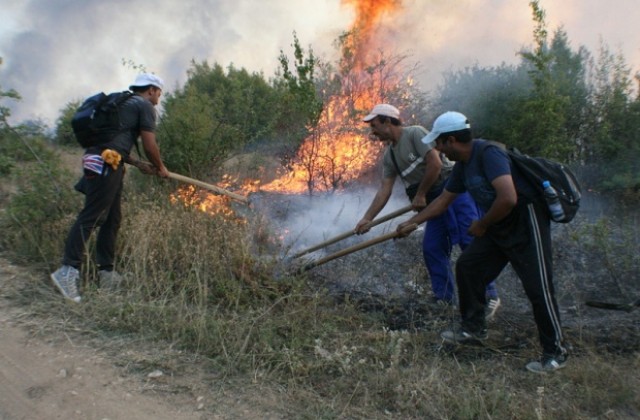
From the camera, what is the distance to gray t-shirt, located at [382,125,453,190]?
440 centimetres

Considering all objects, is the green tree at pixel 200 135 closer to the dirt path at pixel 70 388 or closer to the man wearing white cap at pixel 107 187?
the man wearing white cap at pixel 107 187

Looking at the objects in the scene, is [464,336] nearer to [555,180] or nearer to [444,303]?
[444,303]

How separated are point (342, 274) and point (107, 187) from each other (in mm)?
2492

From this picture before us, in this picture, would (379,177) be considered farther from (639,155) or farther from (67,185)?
(67,185)

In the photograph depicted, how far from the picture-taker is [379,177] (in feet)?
26.5

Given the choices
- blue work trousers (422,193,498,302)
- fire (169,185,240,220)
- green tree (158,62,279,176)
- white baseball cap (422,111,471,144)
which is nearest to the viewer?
white baseball cap (422,111,471,144)

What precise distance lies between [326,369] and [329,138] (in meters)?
5.32

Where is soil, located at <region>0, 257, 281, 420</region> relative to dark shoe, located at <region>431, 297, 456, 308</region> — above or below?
below

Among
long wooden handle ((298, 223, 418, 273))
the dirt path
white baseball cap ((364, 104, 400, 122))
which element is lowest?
the dirt path

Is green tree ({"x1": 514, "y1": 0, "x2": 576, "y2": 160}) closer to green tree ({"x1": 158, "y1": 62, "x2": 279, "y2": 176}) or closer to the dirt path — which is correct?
green tree ({"x1": 158, "y1": 62, "x2": 279, "y2": 176})

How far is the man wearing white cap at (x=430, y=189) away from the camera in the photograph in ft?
14.3

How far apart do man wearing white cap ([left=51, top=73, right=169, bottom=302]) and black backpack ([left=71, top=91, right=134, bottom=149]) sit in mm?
39

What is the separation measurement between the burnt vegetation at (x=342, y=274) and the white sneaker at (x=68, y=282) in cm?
10

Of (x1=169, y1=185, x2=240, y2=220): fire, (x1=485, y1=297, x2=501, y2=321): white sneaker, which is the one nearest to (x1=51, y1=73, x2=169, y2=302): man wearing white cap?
(x1=169, y1=185, x2=240, y2=220): fire
